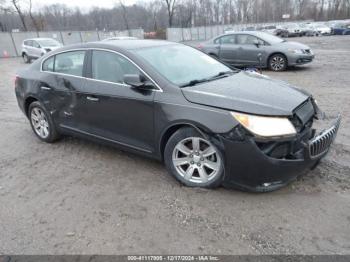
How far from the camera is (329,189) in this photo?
11.3 feet

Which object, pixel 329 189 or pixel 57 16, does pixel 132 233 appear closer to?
pixel 329 189

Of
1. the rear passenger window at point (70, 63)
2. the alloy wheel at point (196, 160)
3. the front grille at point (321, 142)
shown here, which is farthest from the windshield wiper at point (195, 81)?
the rear passenger window at point (70, 63)

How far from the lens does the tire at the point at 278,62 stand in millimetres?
11570

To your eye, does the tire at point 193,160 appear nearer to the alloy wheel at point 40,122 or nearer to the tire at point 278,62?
the alloy wheel at point 40,122

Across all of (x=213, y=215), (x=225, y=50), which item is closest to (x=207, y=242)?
(x=213, y=215)

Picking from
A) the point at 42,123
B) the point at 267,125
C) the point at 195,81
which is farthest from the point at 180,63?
the point at 42,123

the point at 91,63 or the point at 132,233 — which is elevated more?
the point at 91,63

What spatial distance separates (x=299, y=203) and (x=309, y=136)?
2.28ft

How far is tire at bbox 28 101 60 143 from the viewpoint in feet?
16.5

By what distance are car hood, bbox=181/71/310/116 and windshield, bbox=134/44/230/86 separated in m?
0.29

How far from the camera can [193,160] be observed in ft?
11.6

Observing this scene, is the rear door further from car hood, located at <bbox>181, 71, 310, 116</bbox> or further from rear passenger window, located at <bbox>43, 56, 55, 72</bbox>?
car hood, located at <bbox>181, 71, 310, 116</bbox>

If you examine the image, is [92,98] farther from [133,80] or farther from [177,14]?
[177,14]

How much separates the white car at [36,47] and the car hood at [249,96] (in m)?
19.2
